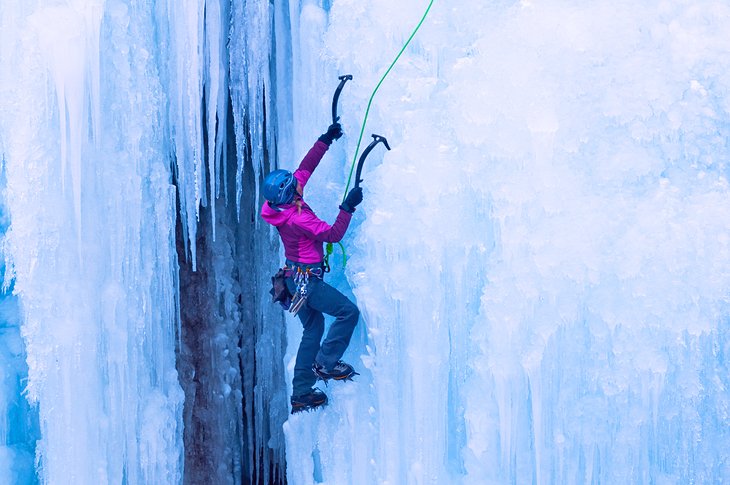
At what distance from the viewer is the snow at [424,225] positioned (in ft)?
13.4

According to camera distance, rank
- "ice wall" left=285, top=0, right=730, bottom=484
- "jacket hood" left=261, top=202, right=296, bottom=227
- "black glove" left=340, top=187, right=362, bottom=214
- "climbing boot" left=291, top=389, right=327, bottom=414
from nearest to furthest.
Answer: "ice wall" left=285, top=0, right=730, bottom=484, "black glove" left=340, top=187, right=362, bottom=214, "jacket hood" left=261, top=202, right=296, bottom=227, "climbing boot" left=291, top=389, right=327, bottom=414

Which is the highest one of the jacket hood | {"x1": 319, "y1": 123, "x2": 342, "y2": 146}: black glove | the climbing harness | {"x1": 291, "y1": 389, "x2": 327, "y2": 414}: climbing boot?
{"x1": 319, "y1": 123, "x2": 342, "y2": 146}: black glove

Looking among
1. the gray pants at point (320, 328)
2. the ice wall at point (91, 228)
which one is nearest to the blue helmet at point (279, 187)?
the gray pants at point (320, 328)

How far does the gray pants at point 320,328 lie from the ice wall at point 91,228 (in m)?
0.84

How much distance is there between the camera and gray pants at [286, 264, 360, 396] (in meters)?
4.45

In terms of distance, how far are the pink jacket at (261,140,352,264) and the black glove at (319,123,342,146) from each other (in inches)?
1.1

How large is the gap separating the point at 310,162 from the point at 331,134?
198 millimetres

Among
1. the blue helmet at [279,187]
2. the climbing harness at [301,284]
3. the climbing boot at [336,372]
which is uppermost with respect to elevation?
the blue helmet at [279,187]

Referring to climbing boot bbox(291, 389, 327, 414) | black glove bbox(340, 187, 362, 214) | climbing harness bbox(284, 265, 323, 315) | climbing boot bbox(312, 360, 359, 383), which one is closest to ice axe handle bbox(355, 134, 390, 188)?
black glove bbox(340, 187, 362, 214)

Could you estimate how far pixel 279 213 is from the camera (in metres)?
4.37

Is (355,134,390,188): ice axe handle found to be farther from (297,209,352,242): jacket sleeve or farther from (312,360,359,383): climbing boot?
(312,360,359,383): climbing boot

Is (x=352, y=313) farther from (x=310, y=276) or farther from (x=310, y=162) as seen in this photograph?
(x=310, y=162)

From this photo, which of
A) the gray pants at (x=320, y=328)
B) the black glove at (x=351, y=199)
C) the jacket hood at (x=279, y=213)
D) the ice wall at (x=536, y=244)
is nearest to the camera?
the ice wall at (x=536, y=244)

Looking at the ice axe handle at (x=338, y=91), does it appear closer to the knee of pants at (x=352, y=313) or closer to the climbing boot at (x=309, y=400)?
the knee of pants at (x=352, y=313)
